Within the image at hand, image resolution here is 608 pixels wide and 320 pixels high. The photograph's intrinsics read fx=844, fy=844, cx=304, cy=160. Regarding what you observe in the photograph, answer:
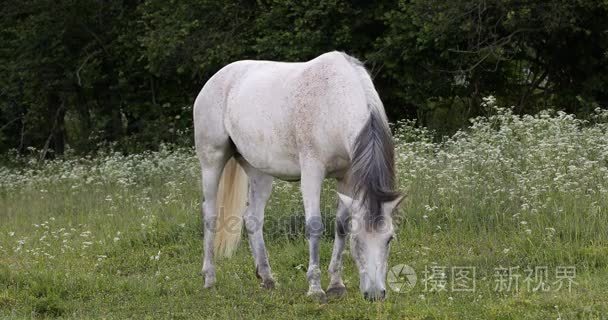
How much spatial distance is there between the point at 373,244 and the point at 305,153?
1121 millimetres

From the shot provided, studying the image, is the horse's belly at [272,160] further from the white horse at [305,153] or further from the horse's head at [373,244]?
the horse's head at [373,244]

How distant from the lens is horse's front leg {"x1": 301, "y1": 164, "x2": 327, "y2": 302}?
6508mm

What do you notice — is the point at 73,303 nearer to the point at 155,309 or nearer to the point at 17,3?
the point at 155,309

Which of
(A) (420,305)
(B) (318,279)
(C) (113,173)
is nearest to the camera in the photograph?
(A) (420,305)

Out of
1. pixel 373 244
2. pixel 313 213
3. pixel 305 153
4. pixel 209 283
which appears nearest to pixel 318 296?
pixel 313 213

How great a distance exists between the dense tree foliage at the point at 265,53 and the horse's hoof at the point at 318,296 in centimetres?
819

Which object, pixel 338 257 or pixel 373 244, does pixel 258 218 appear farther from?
pixel 373 244

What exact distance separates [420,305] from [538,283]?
1171mm

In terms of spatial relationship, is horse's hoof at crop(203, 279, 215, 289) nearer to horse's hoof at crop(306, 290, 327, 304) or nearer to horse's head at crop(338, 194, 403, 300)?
horse's hoof at crop(306, 290, 327, 304)

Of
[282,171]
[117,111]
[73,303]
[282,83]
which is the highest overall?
[282,83]

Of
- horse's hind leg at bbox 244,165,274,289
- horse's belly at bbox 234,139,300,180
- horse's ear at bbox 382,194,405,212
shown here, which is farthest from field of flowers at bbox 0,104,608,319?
horse's belly at bbox 234,139,300,180

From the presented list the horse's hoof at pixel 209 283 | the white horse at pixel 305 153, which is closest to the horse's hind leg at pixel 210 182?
the white horse at pixel 305 153

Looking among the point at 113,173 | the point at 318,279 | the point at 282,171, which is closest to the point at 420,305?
the point at 318,279

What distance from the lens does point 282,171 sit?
7.00 metres
